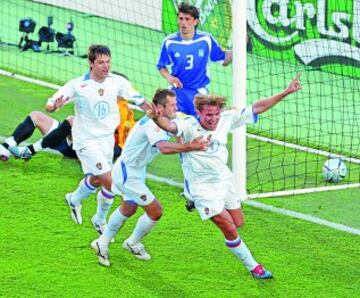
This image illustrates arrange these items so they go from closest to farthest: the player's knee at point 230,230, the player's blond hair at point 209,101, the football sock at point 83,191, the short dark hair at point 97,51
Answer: the player's blond hair at point 209,101 < the player's knee at point 230,230 < the short dark hair at point 97,51 < the football sock at point 83,191

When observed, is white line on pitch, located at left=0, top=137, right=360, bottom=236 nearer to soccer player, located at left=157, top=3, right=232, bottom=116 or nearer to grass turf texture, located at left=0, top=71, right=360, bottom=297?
grass turf texture, located at left=0, top=71, right=360, bottom=297

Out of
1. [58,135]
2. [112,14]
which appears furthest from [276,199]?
[112,14]

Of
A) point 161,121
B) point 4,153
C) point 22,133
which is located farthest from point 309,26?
point 161,121

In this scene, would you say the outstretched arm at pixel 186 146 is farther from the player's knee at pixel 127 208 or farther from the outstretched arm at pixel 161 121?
the player's knee at pixel 127 208

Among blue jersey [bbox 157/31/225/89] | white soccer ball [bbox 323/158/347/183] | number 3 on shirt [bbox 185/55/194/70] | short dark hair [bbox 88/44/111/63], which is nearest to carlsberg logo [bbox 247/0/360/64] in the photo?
white soccer ball [bbox 323/158/347/183]

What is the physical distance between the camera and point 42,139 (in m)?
13.2

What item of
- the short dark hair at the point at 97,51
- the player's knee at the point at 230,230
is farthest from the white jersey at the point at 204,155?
the short dark hair at the point at 97,51

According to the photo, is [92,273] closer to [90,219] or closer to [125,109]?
[90,219]

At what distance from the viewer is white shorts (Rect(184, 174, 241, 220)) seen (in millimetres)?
9500

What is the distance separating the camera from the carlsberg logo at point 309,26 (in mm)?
17031

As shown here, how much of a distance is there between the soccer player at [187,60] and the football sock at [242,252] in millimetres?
3145

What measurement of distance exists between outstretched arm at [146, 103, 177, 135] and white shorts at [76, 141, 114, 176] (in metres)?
1.50

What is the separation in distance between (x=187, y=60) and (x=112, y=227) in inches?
121

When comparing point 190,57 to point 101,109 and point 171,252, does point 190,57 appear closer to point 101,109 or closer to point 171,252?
point 101,109
